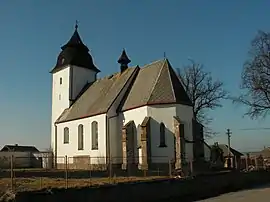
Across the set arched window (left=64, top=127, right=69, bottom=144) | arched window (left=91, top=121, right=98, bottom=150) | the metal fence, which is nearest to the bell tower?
arched window (left=64, top=127, right=69, bottom=144)

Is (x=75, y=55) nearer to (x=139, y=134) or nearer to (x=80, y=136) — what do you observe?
(x=80, y=136)

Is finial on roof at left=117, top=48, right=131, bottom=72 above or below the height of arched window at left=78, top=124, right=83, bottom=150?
above

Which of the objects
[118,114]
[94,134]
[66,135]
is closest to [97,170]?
[94,134]

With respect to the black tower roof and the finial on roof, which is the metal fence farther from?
the black tower roof

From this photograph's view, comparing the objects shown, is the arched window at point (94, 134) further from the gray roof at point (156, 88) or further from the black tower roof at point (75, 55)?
the black tower roof at point (75, 55)

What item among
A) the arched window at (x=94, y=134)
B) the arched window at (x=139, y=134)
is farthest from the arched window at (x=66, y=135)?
the arched window at (x=139, y=134)

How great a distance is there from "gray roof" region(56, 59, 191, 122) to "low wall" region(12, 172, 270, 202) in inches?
324

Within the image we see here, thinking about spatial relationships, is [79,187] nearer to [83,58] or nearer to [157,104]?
[157,104]

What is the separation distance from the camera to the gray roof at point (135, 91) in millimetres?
31484

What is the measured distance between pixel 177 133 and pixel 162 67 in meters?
7.13

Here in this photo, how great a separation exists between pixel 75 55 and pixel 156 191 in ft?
92.7

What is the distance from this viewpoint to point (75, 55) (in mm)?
44938

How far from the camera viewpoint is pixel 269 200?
1716cm

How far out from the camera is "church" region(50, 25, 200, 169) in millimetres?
30469
